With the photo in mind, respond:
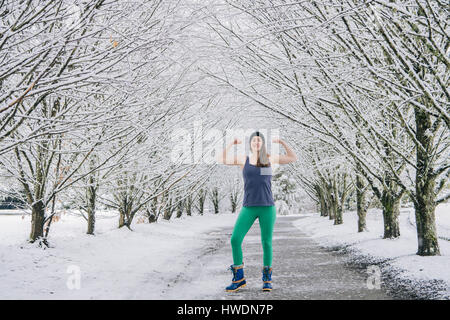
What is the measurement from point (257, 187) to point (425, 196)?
397cm

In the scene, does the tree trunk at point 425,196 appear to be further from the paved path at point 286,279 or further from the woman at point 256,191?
the woman at point 256,191

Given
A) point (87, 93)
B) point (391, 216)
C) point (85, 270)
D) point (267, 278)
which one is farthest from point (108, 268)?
point (391, 216)

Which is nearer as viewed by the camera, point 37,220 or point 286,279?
point 286,279

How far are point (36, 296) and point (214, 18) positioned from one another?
5.00 m

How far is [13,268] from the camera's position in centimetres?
575

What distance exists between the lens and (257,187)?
14.3ft

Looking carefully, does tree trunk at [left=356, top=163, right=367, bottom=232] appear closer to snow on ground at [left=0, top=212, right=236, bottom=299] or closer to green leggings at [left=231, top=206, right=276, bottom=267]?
snow on ground at [left=0, top=212, right=236, bottom=299]

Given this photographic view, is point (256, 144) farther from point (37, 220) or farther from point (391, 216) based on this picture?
point (391, 216)

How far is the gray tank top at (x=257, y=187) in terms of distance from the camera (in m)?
4.35

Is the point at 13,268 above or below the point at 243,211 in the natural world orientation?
below

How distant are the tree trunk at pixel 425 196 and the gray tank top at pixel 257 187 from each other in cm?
363

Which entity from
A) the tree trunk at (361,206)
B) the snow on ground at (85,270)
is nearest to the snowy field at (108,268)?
the snow on ground at (85,270)
